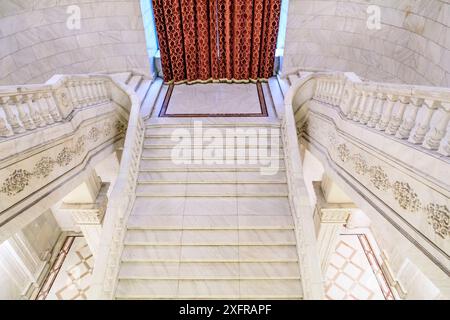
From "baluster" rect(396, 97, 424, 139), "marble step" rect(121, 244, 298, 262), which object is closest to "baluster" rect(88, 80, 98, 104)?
"marble step" rect(121, 244, 298, 262)

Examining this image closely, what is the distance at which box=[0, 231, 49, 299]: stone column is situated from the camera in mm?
5629

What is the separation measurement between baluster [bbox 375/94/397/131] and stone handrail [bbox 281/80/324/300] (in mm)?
1304

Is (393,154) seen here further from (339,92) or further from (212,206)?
(212,206)

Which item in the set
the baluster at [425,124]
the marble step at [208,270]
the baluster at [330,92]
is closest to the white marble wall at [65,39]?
the baluster at [330,92]

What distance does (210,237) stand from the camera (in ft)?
12.5

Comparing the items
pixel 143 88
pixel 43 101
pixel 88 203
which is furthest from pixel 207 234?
pixel 143 88

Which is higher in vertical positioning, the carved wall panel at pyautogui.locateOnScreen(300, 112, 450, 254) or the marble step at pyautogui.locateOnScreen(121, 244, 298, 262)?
the carved wall panel at pyautogui.locateOnScreen(300, 112, 450, 254)

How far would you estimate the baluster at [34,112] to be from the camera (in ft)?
10.5

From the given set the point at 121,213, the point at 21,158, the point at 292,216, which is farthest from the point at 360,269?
the point at 21,158

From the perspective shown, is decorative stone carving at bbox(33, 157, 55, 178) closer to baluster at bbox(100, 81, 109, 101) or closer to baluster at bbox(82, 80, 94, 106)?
baluster at bbox(82, 80, 94, 106)

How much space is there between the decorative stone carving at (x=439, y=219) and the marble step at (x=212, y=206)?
6.25 feet

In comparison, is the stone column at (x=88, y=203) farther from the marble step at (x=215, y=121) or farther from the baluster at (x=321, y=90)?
the baluster at (x=321, y=90)

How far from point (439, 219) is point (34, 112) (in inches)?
166

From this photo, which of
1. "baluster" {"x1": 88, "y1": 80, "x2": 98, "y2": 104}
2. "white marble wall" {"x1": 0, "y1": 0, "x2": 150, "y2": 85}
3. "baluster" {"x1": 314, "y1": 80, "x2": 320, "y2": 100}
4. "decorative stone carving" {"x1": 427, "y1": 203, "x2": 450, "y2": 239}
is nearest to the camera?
"decorative stone carving" {"x1": 427, "y1": 203, "x2": 450, "y2": 239}
